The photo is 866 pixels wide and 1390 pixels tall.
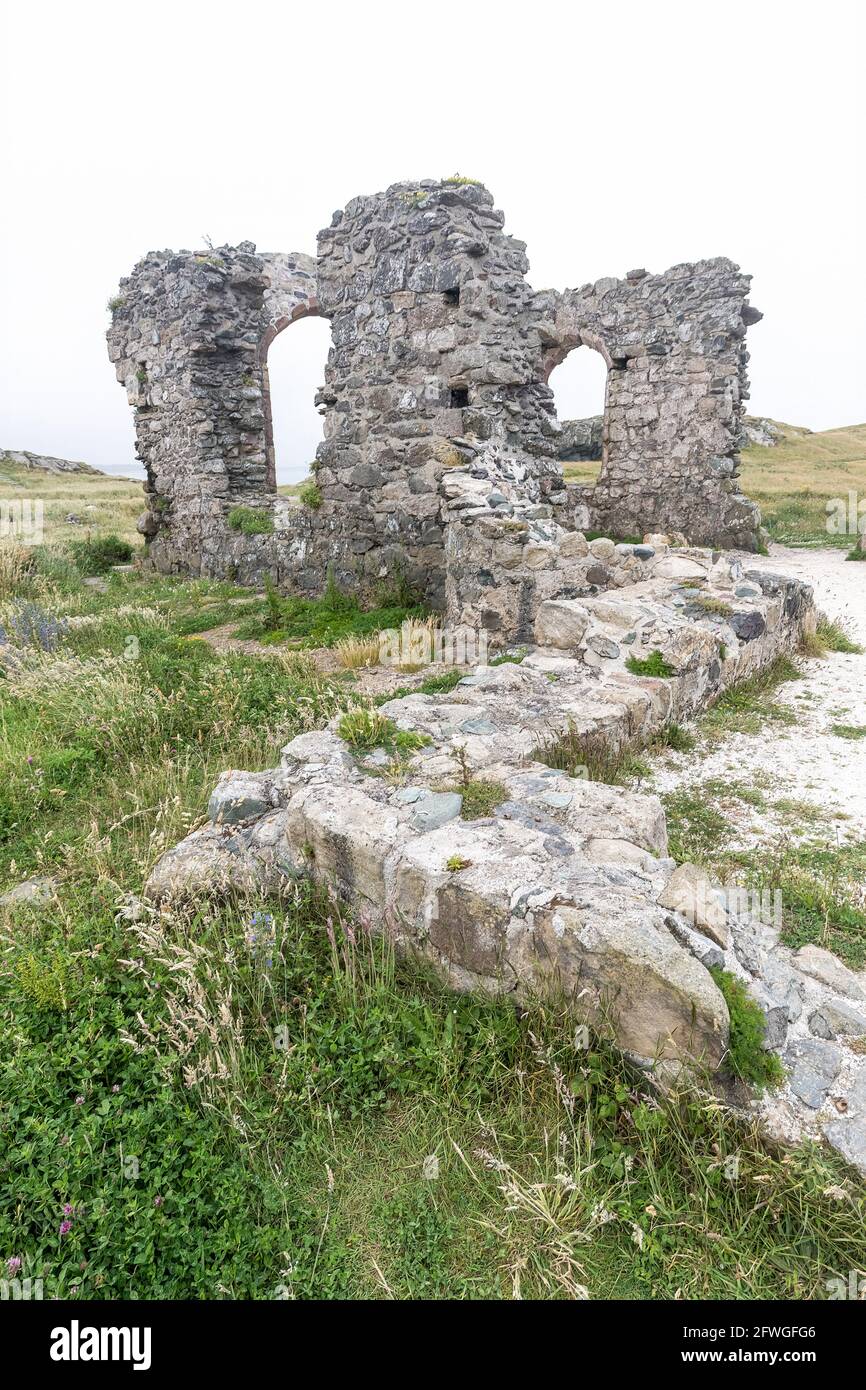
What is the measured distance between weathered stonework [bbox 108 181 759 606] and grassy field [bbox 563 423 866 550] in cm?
343

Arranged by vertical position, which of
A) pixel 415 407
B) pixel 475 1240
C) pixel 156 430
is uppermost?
pixel 156 430

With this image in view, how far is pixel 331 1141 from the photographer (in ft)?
7.91

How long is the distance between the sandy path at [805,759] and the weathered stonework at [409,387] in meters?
3.40

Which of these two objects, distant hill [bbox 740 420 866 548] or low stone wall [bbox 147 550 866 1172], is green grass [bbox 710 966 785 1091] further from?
distant hill [bbox 740 420 866 548]

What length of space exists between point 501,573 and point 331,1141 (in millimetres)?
5075

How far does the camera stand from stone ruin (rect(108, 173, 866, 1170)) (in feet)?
8.61

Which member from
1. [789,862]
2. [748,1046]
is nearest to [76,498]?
[789,862]

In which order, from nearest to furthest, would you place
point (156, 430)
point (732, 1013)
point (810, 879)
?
point (732, 1013)
point (810, 879)
point (156, 430)

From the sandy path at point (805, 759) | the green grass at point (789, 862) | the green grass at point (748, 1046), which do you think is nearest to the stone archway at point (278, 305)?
the sandy path at point (805, 759)

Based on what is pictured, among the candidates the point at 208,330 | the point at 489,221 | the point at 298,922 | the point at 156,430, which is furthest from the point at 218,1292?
the point at 156,430

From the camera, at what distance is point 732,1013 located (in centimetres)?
240

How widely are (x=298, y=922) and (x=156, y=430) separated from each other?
1264cm

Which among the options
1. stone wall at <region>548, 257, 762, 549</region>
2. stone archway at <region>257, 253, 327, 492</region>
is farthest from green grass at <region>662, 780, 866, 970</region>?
stone archway at <region>257, 253, 327, 492</region>
